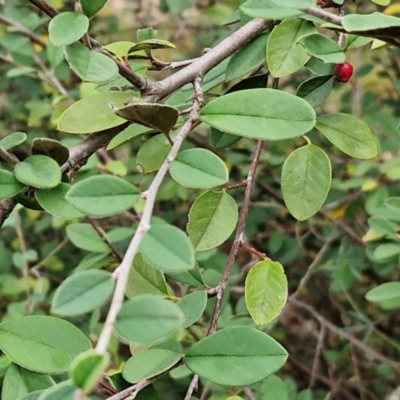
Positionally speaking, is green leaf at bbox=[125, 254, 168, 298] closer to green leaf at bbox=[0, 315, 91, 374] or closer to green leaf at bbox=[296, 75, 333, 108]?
green leaf at bbox=[0, 315, 91, 374]

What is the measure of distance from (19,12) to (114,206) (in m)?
1.14

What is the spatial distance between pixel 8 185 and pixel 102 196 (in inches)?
4.6

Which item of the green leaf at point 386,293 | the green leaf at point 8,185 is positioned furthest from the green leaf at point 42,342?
the green leaf at point 386,293

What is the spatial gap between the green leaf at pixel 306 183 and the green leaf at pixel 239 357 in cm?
19

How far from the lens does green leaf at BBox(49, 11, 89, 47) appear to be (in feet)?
1.52

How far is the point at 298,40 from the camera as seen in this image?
0.54m

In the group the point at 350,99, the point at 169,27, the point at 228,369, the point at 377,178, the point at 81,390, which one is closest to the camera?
the point at 81,390

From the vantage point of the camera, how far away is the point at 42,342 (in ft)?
1.59

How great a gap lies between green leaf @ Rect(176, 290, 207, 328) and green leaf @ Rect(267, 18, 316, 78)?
0.75 ft

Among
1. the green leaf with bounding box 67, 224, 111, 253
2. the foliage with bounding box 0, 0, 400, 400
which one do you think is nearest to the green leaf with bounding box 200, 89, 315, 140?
the foliage with bounding box 0, 0, 400, 400

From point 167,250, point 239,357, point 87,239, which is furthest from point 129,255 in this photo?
point 87,239

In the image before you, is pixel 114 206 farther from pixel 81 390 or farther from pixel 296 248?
pixel 296 248

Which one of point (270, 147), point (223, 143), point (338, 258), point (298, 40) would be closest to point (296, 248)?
point (338, 258)

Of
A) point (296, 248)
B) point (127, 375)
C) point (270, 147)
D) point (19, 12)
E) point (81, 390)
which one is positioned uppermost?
point (81, 390)
